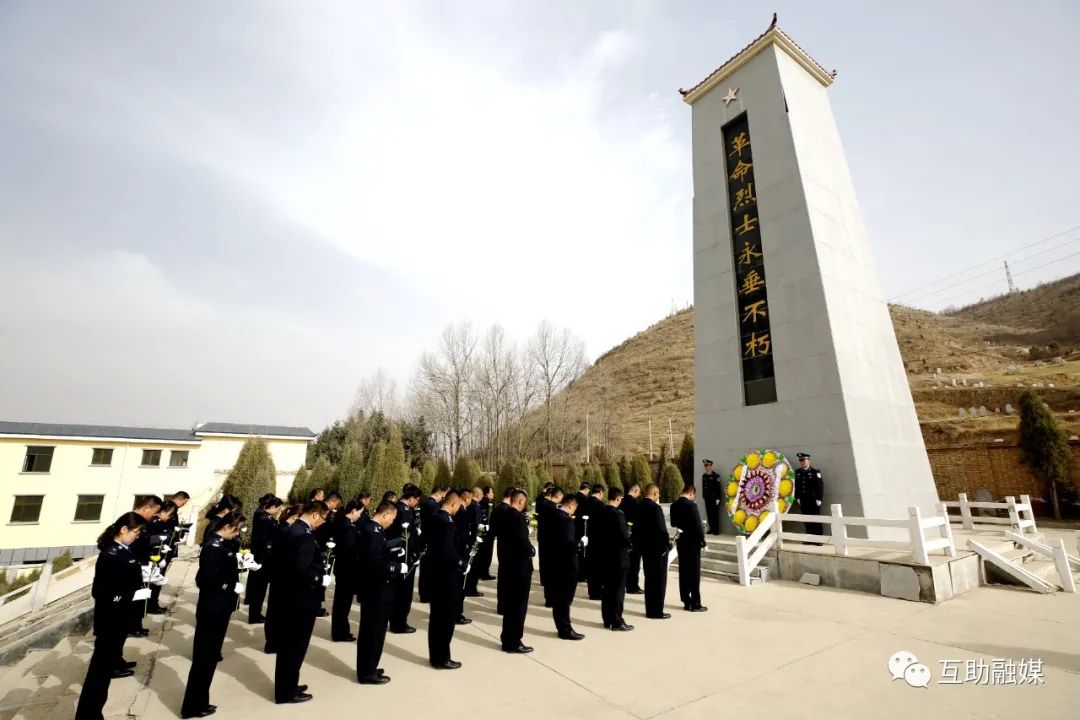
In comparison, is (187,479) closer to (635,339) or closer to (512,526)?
(512,526)

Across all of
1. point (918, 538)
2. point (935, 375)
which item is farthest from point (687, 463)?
point (935, 375)

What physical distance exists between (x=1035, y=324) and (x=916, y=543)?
260 feet

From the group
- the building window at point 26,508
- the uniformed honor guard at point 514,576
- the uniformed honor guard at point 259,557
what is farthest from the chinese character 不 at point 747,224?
the building window at point 26,508

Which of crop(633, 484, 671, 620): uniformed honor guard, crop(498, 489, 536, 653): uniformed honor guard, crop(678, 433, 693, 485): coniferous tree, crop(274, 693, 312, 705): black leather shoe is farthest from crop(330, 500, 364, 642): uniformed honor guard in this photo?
crop(678, 433, 693, 485): coniferous tree

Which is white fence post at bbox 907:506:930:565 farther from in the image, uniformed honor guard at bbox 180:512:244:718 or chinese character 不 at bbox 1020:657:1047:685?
uniformed honor guard at bbox 180:512:244:718

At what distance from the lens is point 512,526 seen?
562 cm

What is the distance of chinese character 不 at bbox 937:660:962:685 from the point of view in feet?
14.3

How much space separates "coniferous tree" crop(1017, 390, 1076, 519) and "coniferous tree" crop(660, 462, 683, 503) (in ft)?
42.5

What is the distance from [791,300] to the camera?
11.5 metres

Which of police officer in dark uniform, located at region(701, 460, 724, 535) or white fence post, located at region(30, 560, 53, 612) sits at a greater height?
police officer in dark uniform, located at region(701, 460, 724, 535)

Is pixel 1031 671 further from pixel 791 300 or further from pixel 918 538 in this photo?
pixel 791 300

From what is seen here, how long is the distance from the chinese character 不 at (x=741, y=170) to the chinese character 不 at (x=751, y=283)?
285cm

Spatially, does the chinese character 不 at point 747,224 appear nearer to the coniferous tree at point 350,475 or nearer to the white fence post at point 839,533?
the white fence post at point 839,533

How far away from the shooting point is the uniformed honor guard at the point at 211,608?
3.88 metres
